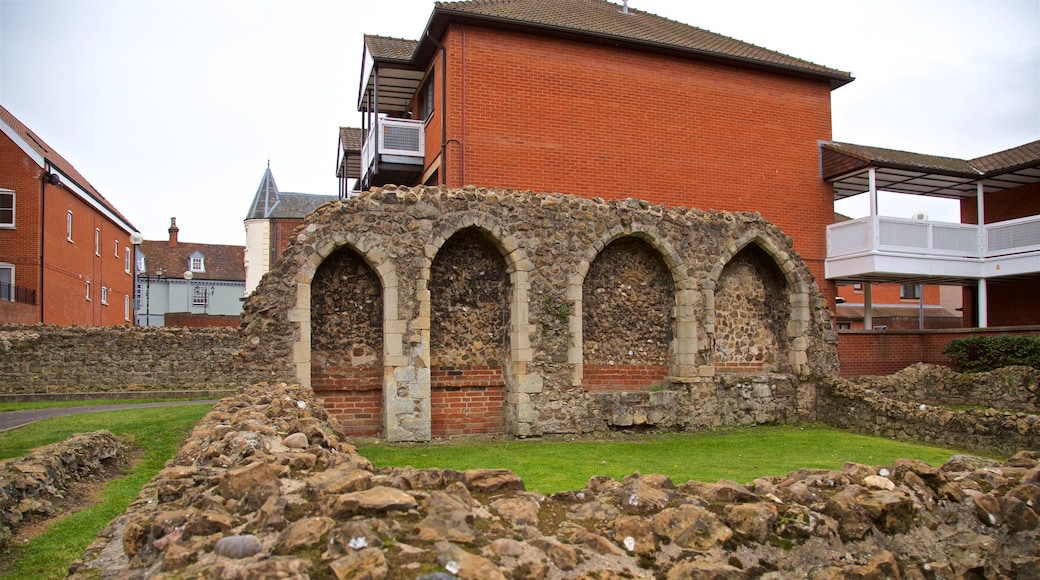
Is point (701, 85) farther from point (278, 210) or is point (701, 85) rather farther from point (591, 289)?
point (278, 210)

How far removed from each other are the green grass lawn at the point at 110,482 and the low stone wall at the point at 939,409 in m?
12.6

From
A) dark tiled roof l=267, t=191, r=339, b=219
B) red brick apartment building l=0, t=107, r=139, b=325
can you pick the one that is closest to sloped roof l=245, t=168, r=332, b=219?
dark tiled roof l=267, t=191, r=339, b=219

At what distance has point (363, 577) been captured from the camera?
337 centimetres

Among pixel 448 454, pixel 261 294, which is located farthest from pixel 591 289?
pixel 261 294

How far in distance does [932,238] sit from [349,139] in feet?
74.5

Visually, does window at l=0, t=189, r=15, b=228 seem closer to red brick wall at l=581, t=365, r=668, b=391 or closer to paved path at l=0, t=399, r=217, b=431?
paved path at l=0, t=399, r=217, b=431

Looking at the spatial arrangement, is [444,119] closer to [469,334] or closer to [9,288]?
[469,334]

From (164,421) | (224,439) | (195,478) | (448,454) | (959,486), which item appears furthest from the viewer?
(164,421)

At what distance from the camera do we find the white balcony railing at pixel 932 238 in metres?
22.2

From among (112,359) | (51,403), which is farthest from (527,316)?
(112,359)

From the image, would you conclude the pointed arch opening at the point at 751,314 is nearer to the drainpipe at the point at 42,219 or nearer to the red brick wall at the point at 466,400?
the red brick wall at the point at 466,400

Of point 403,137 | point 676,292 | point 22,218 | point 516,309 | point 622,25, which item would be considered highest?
point 622,25

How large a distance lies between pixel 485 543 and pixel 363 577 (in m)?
0.80

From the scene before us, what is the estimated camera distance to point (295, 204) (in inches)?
1929
